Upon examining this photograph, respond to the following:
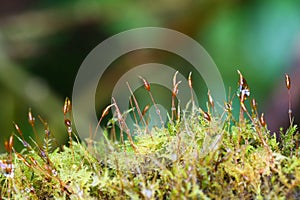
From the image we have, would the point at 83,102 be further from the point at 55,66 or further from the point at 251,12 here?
the point at 251,12

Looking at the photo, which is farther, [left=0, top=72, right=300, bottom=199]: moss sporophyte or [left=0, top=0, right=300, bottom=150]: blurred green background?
[left=0, top=0, right=300, bottom=150]: blurred green background

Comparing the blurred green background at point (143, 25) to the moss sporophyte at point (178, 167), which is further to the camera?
the blurred green background at point (143, 25)

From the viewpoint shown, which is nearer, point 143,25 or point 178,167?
point 178,167

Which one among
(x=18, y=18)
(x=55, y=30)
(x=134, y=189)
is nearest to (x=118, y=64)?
(x=55, y=30)

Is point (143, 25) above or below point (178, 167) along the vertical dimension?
above
